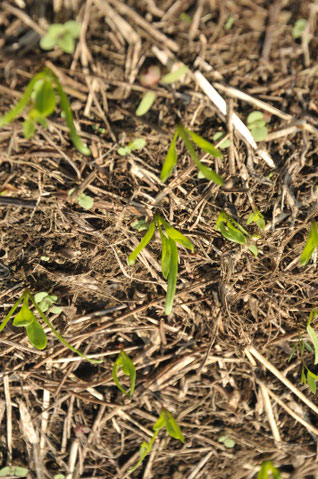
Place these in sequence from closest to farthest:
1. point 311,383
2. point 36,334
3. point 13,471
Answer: point 36,334 < point 311,383 < point 13,471

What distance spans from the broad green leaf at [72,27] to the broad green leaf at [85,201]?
1.29 ft

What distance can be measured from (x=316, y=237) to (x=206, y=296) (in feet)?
1.24

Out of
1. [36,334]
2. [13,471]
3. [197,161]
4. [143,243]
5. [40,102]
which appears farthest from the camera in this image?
[13,471]

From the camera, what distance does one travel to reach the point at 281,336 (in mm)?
1385

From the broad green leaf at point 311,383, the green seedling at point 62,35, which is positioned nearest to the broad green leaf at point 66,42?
the green seedling at point 62,35

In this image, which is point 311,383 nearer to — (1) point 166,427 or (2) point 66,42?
(1) point 166,427

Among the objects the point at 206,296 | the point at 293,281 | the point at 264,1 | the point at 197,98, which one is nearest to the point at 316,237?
the point at 293,281

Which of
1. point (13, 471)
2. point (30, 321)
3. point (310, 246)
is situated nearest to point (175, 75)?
point (310, 246)

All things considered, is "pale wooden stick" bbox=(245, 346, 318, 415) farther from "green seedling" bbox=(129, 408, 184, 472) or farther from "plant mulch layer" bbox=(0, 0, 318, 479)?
"green seedling" bbox=(129, 408, 184, 472)

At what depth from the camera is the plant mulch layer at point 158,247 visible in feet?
3.33

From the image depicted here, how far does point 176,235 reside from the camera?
3.80ft

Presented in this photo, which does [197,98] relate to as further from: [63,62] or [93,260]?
[93,260]

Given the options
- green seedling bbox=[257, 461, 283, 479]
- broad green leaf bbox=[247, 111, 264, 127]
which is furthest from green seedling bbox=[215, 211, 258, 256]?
green seedling bbox=[257, 461, 283, 479]

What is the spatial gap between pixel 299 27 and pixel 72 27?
0.52 meters
